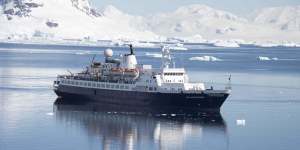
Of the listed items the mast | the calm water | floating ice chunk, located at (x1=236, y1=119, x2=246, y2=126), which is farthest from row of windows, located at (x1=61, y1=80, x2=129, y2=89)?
floating ice chunk, located at (x1=236, y1=119, x2=246, y2=126)

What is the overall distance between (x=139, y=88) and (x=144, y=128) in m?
11.6

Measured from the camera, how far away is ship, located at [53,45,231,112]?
7281cm

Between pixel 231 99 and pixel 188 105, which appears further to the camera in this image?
pixel 231 99

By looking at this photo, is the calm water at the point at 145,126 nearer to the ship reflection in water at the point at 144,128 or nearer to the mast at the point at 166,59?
the ship reflection in water at the point at 144,128

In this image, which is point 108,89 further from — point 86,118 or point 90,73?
point 86,118

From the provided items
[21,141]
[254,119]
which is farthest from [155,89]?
[21,141]

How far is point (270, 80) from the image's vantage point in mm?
111125

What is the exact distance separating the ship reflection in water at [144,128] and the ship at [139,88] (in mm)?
1614

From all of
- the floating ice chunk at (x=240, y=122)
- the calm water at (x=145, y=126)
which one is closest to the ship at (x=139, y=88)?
the calm water at (x=145, y=126)

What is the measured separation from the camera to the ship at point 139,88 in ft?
239

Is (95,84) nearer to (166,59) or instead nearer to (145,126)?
(166,59)

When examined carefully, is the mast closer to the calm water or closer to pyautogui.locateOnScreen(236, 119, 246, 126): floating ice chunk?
the calm water

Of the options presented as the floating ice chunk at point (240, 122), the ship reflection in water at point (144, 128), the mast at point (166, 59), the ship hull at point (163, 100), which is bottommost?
the ship reflection in water at point (144, 128)

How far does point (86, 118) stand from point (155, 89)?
7435 millimetres
